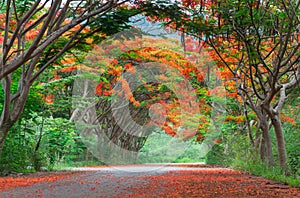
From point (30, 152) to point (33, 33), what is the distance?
459cm

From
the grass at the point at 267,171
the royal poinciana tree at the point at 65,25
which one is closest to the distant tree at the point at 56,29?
the royal poinciana tree at the point at 65,25

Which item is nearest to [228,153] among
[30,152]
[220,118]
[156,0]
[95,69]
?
[220,118]

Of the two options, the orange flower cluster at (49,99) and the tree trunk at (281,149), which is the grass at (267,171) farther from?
the orange flower cluster at (49,99)

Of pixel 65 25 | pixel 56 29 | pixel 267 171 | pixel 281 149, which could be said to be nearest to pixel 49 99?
pixel 56 29

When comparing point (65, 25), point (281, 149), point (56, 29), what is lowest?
point (281, 149)

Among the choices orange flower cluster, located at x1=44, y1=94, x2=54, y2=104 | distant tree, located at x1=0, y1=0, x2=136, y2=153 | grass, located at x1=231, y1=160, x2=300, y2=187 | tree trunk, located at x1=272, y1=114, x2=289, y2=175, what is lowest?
grass, located at x1=231, y1=160, x2=300, y2=187

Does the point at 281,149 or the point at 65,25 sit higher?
the point at 65,25

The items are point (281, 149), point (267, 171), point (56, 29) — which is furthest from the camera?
point (267, 171)

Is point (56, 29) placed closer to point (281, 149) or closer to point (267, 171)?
point (281, 149)

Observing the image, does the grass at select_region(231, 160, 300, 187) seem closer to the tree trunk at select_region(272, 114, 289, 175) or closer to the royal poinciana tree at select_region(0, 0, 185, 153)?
the tree trunk at select_region(272, 114, 289, 175)

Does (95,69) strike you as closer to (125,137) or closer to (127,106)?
(127,106)

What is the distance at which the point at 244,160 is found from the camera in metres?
15.5

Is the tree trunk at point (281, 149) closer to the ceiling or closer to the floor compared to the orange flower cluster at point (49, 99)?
closer to the floor

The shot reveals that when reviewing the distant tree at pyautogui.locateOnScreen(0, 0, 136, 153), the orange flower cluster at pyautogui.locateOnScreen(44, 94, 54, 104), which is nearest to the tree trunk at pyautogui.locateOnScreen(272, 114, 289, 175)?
the distant tree at pyautogui.locateOnScreen(0, 0, 136, 153)
